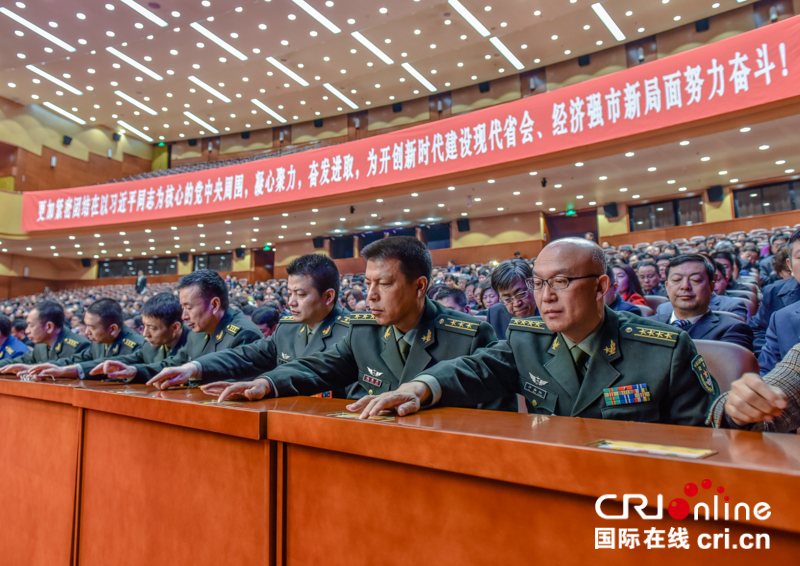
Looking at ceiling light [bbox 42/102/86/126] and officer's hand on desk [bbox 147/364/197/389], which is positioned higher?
ceiling light [bbox 42/102/86/126]

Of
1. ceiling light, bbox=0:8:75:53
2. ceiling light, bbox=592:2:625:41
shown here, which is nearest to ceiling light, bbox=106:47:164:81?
ceiling light, bbox=0:8:75:53

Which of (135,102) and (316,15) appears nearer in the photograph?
(316,15)

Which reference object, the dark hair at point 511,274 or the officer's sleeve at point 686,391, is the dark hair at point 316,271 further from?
the officer's sleeve at point 686,391

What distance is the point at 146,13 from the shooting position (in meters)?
10.8

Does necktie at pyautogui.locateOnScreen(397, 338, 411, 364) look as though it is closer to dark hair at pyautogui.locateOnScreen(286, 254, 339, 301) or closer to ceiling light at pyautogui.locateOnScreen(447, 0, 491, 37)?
dark hair at pyautogui.locateOnScreen(286, 254, 339, 301)

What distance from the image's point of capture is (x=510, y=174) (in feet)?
31.2

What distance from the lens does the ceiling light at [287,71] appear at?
13.9 meters

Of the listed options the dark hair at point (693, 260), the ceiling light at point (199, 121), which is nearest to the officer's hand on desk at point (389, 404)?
the dark hair at point (693, 260)

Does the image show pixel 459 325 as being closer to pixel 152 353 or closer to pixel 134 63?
pixel 152 353

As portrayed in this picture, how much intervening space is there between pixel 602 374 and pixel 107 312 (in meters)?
2.94

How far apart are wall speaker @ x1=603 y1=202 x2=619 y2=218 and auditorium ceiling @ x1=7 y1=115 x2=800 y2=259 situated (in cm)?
19

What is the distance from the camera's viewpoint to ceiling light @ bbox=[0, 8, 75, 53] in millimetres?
10930

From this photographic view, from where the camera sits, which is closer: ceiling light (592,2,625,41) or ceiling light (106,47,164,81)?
ceiling light (592,2,625,41)

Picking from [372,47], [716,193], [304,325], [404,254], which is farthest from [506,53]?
[404,254]
